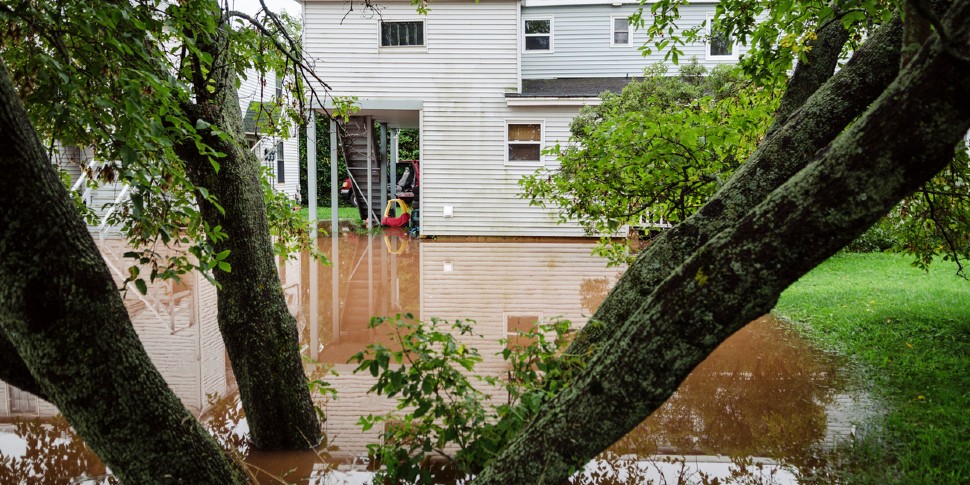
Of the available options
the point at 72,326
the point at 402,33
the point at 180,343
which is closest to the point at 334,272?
the point at 180,343

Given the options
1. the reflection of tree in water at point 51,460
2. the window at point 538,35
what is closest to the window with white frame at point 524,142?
the window at point 538,35

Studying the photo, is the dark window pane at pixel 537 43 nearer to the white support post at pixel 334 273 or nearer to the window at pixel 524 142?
the window at pixel 524 142

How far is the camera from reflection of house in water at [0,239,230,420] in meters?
5.62

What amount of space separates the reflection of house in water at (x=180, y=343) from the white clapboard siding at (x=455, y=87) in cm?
700

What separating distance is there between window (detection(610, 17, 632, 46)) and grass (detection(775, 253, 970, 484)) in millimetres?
9359

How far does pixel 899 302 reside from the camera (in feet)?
27.5

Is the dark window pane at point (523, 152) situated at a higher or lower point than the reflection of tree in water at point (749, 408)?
higher

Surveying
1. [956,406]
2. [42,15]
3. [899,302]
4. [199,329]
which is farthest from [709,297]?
[899,302]

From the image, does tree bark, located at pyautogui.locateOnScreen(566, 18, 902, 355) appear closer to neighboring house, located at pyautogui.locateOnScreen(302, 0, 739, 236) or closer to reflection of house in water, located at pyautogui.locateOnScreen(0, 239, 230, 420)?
reflection of house in water, located at pyautogui.locateOnScreen(0, 239, 230, 420)

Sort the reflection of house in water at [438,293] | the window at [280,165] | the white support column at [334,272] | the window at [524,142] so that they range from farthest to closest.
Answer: the window at [280,165], the window at [524,142], the white support column at [334,272], the reflection of house in water at [438,293]

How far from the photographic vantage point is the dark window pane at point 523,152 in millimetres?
16750

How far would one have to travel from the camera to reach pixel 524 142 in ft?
54.7

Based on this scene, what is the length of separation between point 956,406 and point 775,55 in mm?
2871

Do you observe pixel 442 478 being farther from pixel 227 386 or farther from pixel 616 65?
pixel 616 65
